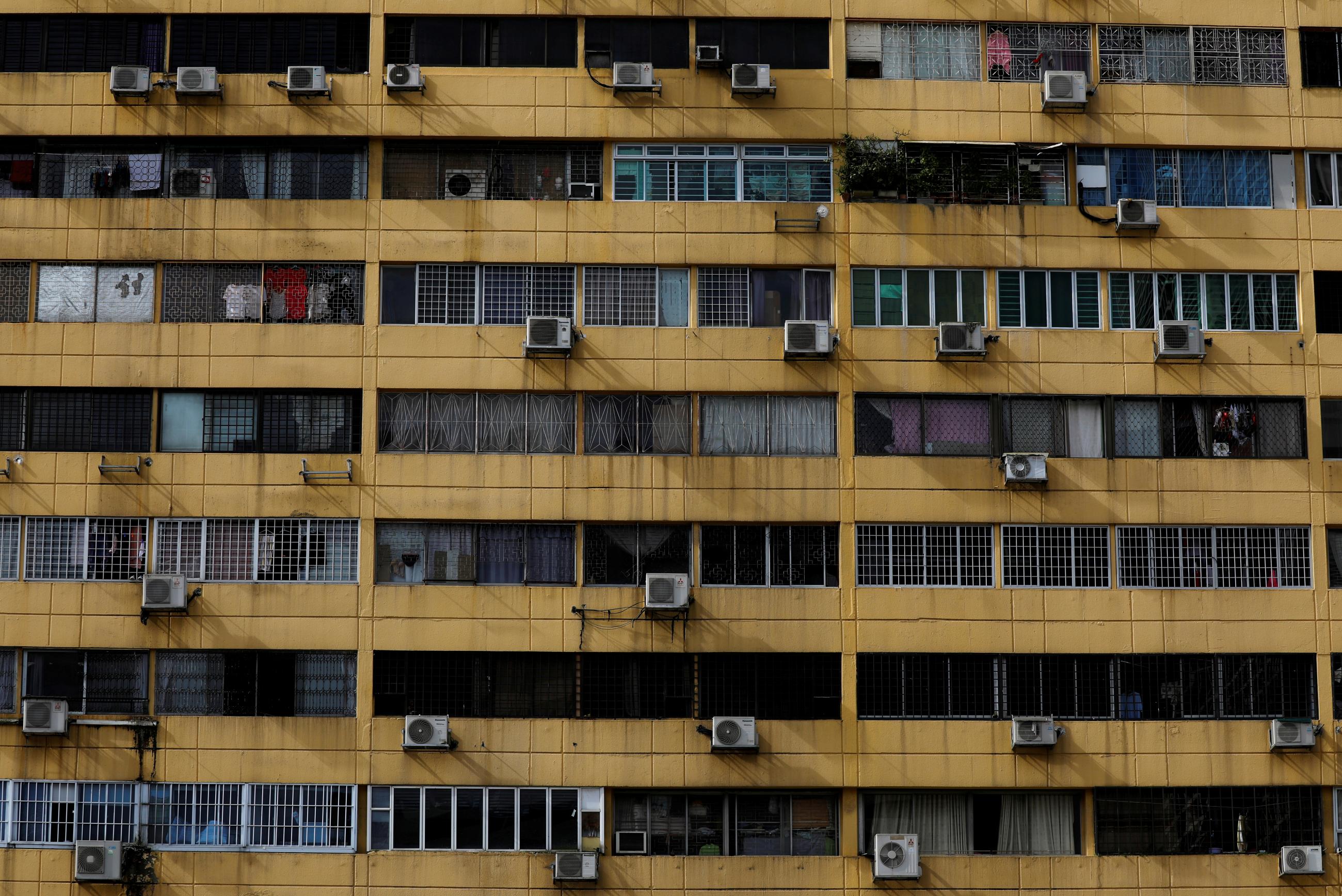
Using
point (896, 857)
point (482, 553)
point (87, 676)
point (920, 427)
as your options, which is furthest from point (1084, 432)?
point (87, 676)

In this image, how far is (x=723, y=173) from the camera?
21312 mm

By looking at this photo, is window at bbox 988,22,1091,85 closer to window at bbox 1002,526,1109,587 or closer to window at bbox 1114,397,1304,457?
window at bbox 1114,397,1304,457

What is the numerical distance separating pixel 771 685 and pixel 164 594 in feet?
32.9

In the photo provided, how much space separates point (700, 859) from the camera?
19.9 meters

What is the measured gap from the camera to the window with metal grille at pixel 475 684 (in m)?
20.2

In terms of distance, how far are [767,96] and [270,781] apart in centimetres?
1415

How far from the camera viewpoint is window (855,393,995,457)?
68.3ft

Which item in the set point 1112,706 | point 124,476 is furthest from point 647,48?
point 1112,706

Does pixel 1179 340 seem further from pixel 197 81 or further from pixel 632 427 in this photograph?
pixel 197 81

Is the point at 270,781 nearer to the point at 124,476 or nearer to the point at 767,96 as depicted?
the point at 124,476

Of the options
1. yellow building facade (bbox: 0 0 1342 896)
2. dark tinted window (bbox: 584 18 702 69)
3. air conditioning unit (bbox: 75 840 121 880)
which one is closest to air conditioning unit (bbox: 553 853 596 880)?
yellow building facade (bbox: 0 0 1342 896)

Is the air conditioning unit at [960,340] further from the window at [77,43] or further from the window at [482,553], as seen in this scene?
the window at [77,43]

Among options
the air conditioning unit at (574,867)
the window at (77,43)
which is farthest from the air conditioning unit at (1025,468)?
the window at (77,43)

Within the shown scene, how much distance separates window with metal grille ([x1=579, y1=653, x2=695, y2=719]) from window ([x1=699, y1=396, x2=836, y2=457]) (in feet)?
11.8
